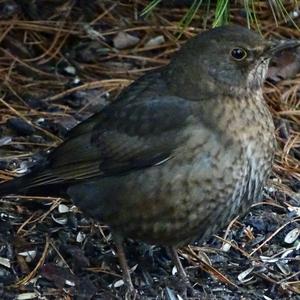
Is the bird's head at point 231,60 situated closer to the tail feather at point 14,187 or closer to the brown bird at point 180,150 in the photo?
the brown bird at point 180,150

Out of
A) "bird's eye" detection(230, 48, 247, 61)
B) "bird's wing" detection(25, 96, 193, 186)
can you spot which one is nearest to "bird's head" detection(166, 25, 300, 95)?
"bird's eye" detection(230, 48, 247, 61)

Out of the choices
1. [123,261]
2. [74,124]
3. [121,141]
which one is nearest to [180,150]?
[121,141]

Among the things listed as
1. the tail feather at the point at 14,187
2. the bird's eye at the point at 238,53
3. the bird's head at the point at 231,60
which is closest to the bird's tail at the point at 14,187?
the tail feather at the point at 14,187

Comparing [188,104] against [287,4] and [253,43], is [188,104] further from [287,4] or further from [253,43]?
[287,4]

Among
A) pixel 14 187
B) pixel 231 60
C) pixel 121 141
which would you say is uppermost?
pixel 231 60

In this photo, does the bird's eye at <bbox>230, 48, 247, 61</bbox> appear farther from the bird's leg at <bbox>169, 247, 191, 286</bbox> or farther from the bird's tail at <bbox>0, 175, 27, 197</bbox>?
the bird's tail at <bbox>0, 175, 27, 197</bbox>

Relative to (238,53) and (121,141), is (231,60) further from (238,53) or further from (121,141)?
(121,141)

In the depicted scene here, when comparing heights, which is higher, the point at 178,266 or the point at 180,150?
the point at 180,150
